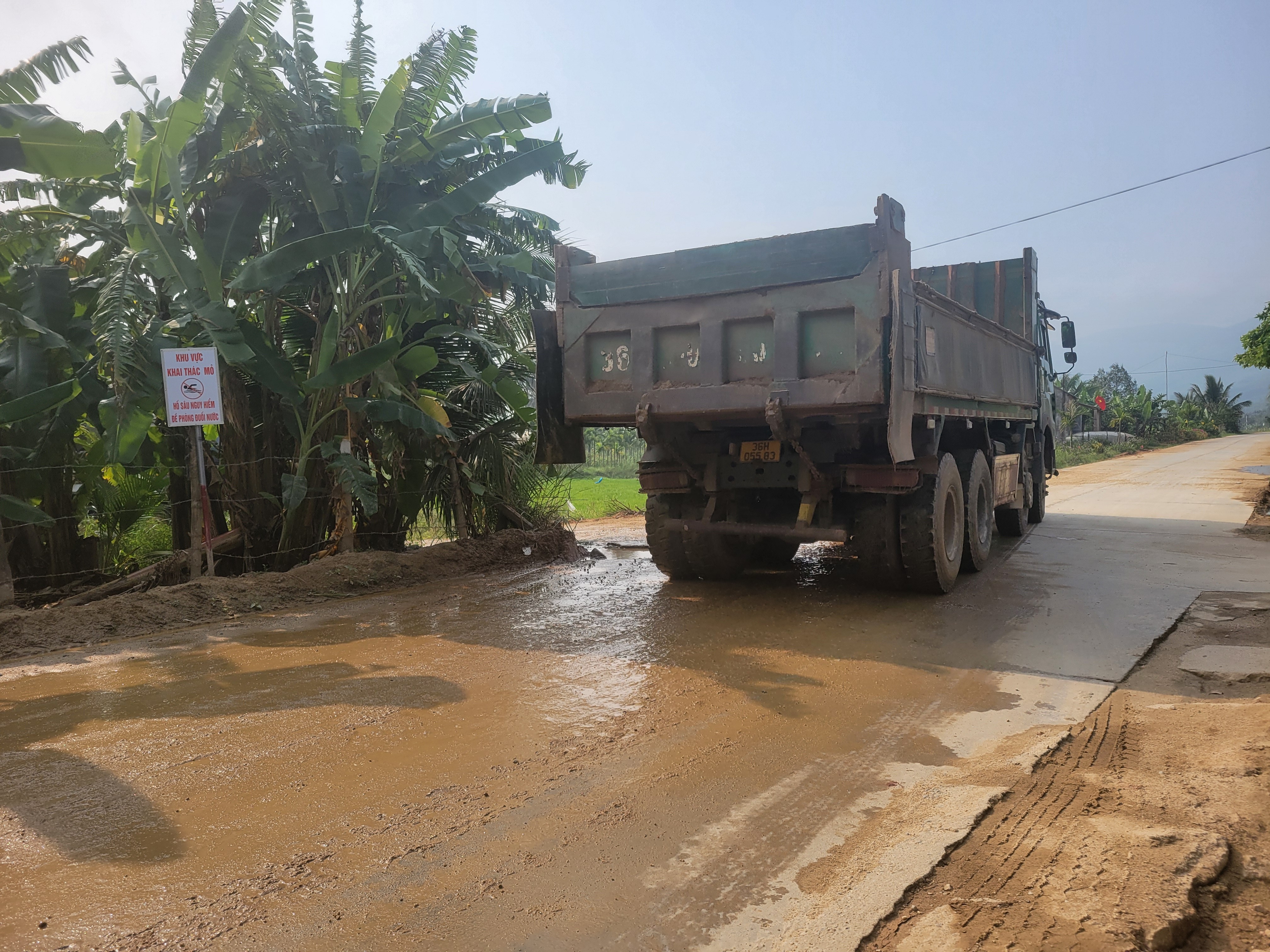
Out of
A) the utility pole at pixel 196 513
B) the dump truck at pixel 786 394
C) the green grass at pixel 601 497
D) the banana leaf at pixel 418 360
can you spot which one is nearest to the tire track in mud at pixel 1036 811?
the dump truck at pixel 786 394

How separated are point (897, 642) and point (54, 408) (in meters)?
7.62

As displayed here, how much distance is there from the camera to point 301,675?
17.4 feet

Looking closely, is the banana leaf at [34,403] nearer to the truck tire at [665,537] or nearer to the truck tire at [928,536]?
the truck tire at [665,537]

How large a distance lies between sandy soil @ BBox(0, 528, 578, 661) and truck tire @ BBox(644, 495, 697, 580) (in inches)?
88.7

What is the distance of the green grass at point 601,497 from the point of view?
53.4ft

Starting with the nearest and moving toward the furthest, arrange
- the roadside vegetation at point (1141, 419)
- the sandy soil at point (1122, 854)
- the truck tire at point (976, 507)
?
the sandy soil at point (1122, 854), the truck tire at point (976, 507), the roadside vegetation at point (1141, 419)

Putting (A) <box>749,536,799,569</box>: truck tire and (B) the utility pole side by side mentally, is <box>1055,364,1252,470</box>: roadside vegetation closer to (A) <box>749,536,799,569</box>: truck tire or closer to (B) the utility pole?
(A) <box>749,536,799,569</box>: truck tire

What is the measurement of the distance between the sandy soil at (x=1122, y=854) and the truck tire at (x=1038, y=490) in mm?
9062

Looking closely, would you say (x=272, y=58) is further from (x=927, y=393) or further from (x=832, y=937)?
(x=832, y=937)

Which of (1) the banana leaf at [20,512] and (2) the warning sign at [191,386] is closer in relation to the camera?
(1) the banana leaf at [20,512]

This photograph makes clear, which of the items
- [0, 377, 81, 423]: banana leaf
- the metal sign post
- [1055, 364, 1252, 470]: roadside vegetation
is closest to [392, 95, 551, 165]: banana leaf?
the metal sign post

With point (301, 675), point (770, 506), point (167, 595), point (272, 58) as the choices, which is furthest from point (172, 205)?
point (770, 506)

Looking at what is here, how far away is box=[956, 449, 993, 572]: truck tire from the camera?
844 centimetres

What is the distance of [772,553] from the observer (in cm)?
941
